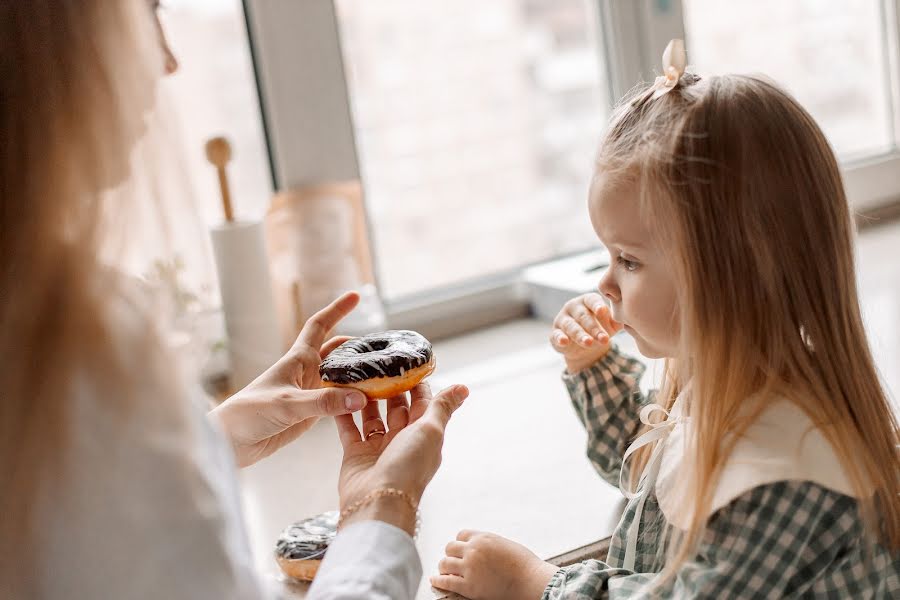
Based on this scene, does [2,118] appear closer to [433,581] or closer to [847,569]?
[433,581]

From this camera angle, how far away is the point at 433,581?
0.98m

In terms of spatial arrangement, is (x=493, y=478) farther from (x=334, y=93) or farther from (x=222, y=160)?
(x=334, y=93)

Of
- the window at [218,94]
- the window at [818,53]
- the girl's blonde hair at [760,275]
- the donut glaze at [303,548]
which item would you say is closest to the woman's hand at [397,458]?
the donut glaze at [303,548]

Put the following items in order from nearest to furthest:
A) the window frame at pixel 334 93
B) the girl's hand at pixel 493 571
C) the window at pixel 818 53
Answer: the girl's hand at pixel 493 571 < the window frame at pixel 334 93 < the window at pixel 818 53

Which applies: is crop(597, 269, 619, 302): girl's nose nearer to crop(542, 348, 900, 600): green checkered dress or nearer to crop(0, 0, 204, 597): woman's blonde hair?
crop(542, 348, 900, 600): green checkered dress

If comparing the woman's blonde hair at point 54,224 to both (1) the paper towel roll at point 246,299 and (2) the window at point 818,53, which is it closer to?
(1) the paper towel roll at point 246,299

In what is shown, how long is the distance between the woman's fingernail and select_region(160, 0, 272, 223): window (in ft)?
2.18

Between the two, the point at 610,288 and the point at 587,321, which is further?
the point at 587,321

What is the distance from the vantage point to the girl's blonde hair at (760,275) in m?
0.84

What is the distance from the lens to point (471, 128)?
1.77 metres

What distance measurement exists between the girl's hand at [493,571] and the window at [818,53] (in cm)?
123

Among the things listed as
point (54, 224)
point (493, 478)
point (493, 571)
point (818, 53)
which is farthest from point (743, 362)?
point (818, 53)

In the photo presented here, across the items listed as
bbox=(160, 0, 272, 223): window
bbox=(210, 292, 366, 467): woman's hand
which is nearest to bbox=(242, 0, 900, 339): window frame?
bbox=(160, 0, 272, 223): window

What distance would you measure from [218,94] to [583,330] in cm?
73
